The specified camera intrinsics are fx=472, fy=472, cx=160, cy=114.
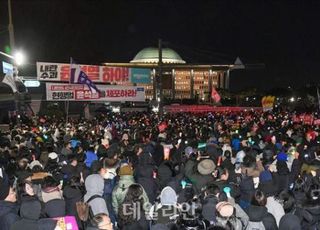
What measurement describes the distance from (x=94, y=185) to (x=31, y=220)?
218cm

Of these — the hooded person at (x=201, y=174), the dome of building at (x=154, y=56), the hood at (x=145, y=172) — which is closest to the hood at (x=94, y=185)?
the hood at (x=145, y=172)

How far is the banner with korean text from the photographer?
73.8ft

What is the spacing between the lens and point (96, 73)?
2506 cm

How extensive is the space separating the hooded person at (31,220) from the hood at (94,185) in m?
2.03

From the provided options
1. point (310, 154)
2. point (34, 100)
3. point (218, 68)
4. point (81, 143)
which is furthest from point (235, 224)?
point (218, 68)

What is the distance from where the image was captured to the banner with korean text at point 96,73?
22484 millimetres

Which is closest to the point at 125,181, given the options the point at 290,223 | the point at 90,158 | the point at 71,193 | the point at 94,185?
the point at 94,185

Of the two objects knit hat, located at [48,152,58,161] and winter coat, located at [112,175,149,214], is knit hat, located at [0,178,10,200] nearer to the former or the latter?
winter coat, located at [112,175,149,214]

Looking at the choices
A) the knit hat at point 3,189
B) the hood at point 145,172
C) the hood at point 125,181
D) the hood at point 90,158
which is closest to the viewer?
the hood at point 125,181

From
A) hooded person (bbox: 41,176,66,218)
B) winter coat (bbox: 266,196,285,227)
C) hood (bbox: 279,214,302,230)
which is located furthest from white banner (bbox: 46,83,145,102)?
hood (bbox: 279,214,302,230)

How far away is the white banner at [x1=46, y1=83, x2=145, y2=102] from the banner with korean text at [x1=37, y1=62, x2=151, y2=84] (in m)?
1.09

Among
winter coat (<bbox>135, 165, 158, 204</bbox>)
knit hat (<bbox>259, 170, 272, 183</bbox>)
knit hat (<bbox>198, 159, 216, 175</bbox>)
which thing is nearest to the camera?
knit hat (<bbox>259, 170, 272, 183</bbox>)

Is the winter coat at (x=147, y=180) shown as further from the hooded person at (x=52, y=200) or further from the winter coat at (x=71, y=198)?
the hooded person at (x=52, y=200)

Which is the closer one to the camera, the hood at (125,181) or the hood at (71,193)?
the hood at (71,193)
